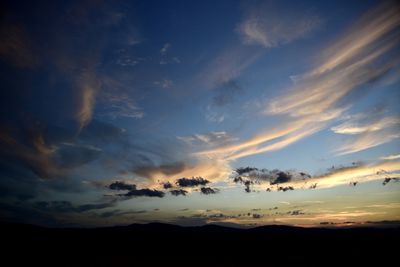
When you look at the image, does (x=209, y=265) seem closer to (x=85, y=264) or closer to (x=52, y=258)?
(x=85, y=264)

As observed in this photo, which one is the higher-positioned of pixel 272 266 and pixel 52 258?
pixel 52 258

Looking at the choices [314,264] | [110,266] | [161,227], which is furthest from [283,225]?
[110,266]

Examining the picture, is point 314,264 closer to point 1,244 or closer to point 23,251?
point 23,251

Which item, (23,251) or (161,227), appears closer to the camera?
(23,251)

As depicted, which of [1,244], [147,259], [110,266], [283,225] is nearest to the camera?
[110,266]

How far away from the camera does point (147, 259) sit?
46.2 m

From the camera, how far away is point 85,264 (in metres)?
38.5

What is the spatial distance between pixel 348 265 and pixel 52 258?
44967mm

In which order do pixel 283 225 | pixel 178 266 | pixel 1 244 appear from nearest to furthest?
pixel 178 266 < pixel 1 244 < pixel 283 225

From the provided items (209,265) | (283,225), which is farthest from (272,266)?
(283,225)

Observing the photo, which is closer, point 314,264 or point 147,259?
point 314,264

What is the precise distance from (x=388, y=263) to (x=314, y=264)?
33.7 feet

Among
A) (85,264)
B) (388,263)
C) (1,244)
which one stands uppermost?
(1,244)

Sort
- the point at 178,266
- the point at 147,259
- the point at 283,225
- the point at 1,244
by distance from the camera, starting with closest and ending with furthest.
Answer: the point at 178,266 < the point at 147,259 < the point at 1,244 < the point at 283,225
